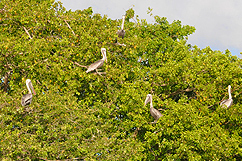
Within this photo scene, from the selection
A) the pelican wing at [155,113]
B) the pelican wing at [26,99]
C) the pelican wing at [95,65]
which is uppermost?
the pelican wing at [95,65]

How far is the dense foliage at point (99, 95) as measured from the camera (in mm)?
15008

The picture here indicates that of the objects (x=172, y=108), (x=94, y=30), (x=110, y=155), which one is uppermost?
(x=94, y=30)

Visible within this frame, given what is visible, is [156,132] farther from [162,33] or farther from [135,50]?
[162,33]

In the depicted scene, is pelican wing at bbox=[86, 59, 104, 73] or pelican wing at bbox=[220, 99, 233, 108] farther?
pelican wing at bbox=[220, 99, 233, 108]

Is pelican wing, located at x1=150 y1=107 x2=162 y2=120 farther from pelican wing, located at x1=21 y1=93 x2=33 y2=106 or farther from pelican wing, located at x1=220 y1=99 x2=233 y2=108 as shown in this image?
pelican wing, located at x1=21 y1=93 x2=33 y2=106

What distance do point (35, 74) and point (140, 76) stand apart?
5.92m

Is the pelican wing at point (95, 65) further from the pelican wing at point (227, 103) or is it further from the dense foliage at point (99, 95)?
the pelican wing at point (227, 103)

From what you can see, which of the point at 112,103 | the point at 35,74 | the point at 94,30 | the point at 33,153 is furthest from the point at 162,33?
the point at 33,153

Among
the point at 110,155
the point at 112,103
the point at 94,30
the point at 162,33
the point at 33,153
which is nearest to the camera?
the point at 33,153

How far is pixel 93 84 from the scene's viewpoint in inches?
686

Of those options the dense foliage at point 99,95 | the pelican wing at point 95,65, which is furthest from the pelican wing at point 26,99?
the pelican wing at point 95,65

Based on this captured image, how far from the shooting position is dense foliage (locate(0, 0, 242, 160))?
1501 centimetres

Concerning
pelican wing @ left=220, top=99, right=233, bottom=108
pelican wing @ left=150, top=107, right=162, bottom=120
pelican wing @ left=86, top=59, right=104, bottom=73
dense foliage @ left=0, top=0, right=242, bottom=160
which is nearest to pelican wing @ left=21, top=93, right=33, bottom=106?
dense foliage @ left=0, top=0, right=242, bottom=160

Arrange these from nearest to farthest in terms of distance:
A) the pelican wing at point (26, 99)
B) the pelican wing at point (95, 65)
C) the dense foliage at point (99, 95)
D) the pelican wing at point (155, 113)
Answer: the pelican wing at point (26, 99) → the dense foliage at point (99, 95) → the pelican wing at point (155, 113) → the pelican wing at point (95, 65)
